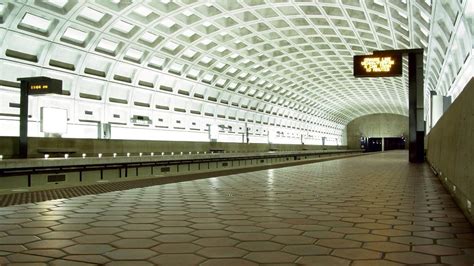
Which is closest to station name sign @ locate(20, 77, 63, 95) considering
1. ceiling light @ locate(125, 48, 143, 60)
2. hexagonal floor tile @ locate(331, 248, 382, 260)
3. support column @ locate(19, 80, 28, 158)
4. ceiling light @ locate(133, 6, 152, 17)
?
support column @ locate(19, 80, 28, 158)

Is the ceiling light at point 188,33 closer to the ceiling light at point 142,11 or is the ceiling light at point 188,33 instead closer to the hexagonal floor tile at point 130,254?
the ceiling light at point 142,11

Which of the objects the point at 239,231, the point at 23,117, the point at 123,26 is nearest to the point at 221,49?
the point at 123,26

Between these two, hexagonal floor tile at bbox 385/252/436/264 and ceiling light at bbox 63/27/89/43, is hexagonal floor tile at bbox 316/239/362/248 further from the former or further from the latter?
ceiling light at bbox 63/27/89/43

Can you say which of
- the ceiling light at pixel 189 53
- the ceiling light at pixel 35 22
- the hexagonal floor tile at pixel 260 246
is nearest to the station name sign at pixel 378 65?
the ceiling light at pixel 189 53

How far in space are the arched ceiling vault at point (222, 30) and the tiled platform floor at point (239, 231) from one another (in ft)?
50.5

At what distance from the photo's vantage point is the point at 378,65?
763 inches

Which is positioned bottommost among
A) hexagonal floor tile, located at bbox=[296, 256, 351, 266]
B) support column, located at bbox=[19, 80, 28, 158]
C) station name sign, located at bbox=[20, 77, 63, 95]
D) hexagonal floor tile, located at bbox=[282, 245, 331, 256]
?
hexagonal floor tile, located at bbox=[282, 245, 331, 256]

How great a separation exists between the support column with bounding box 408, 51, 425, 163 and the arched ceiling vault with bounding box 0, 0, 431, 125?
179 cm

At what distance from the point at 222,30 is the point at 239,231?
23.8 meters

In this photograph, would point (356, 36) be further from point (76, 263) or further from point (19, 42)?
point (76, 263)

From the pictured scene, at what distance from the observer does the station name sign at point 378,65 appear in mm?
19344

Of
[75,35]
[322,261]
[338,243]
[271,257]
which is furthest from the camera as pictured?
[75,35]

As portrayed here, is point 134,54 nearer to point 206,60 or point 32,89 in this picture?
point 206,60

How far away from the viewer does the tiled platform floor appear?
118 inches
